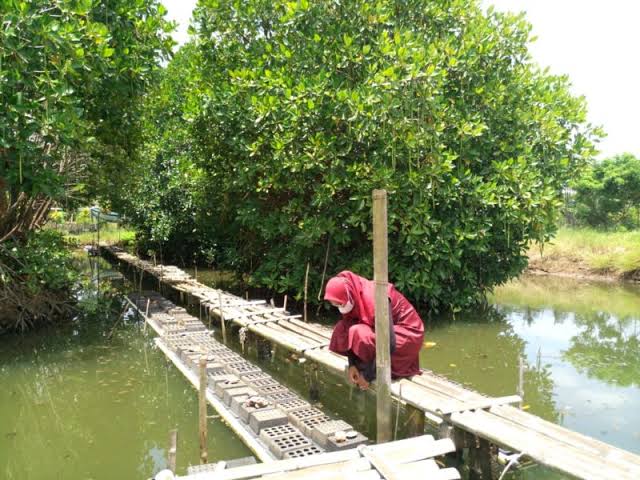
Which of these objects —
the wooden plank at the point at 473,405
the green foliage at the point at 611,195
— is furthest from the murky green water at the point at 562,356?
the green foliage at the point at 611,195

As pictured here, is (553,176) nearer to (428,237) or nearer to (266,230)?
(428,237)

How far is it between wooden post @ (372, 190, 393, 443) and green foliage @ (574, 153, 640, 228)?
20.4 metres

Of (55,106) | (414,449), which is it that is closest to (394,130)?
(55,106)

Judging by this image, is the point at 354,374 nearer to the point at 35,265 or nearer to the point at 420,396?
the point at 420,396

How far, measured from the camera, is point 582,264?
17641mm

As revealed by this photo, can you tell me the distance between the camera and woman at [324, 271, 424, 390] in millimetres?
4906

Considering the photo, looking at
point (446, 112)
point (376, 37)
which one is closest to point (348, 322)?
point (446, 112)

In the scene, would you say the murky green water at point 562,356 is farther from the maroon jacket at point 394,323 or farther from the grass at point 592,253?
the grass at point 592,253

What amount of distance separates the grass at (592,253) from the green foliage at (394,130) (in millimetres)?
6573

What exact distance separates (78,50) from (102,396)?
4.45 meters

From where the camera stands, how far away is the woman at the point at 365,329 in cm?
491

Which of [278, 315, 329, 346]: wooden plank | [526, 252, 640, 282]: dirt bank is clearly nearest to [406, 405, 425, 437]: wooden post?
[278, 315, 329, 346]: wooden plank

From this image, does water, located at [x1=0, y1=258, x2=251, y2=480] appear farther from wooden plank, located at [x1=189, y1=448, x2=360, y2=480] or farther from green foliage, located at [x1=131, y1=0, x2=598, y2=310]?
green foliage, located at [x1=131, y1=0, x2=598, y2=310]

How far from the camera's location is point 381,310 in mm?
4473
